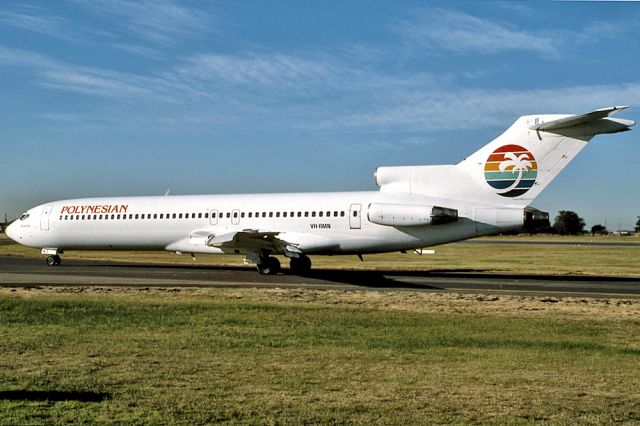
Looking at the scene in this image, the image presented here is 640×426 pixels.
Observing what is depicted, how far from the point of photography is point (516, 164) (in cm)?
2455

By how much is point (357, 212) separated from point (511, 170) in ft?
19.8

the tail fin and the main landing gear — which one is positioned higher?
the tail fin

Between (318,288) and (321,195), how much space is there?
7.22m

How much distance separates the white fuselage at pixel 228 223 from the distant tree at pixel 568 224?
12883 centimetres

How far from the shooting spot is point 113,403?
711 centimetres

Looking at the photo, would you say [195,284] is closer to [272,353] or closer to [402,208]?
[402,208]

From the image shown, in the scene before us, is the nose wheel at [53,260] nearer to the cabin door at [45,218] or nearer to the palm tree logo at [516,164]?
the cabin door at [45,218]

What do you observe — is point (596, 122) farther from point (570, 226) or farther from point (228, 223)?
point (570, 226)

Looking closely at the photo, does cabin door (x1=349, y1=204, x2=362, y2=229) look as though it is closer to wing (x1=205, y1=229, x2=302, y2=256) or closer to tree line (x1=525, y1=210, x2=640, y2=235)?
wing (x1=205, y1=229, x2=302, y2=256)

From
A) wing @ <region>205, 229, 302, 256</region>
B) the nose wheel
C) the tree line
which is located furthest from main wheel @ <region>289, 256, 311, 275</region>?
the tree line

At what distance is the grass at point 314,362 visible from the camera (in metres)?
6.96

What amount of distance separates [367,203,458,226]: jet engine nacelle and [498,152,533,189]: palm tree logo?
91.7 inches

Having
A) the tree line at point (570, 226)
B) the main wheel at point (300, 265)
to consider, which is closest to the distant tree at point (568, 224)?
the tree line at point (570, 226)

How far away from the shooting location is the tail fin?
2334 centimetres
